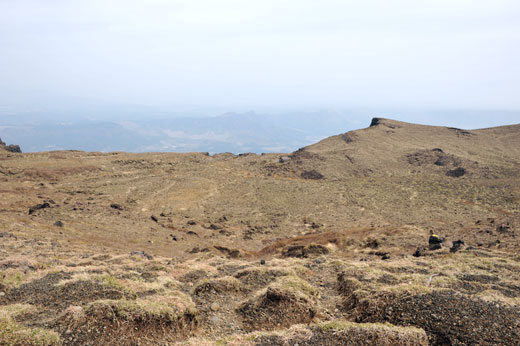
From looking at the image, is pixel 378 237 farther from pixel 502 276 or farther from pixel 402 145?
pixel 402 145

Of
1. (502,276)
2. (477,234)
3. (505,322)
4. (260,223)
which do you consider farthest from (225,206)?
(505,322)

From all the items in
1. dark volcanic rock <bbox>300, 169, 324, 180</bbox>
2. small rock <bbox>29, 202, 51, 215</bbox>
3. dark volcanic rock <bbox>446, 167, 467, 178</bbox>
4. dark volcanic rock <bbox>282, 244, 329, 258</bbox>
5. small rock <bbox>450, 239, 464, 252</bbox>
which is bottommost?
dark volcanic rock <bbox>282, 244, 329, 258</bbox>

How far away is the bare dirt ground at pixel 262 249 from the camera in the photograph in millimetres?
9320

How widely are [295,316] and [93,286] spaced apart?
7.99 meters

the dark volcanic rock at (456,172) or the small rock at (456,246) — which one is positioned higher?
the dark volcanic rock at (456,172)

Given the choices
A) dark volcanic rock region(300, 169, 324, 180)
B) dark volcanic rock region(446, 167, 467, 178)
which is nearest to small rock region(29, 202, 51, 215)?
dark volcanic rock region(300, 169, 324, 180)

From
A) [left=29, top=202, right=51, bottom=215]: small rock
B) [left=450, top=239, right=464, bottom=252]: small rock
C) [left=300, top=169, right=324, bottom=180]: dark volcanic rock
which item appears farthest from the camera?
[left=300, top=169, right=324, bottom=180]: dark volcanic rock

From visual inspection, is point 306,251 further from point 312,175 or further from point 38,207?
point 312,175

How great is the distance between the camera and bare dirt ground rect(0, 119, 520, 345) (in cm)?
932

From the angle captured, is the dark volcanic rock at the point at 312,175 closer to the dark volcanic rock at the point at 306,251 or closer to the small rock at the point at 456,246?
the dark volcanic rock at the point at 306,251

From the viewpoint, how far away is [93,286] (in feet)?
39.0

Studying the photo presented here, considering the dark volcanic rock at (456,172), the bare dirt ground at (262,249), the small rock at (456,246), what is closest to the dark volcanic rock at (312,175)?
the bare dirt ground at (262,249)

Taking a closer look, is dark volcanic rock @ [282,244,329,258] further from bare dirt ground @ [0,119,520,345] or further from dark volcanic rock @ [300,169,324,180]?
dark volcanic rock @ [300,169,324,180]

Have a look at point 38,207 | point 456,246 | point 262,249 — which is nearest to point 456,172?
point 456,246
